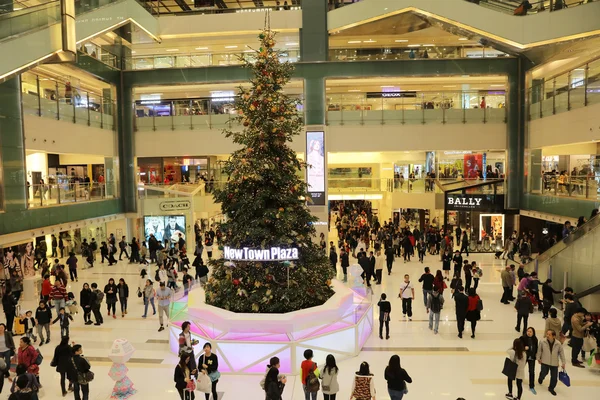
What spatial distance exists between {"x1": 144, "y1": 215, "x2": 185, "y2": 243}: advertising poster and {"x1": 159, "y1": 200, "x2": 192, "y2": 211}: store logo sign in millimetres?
734

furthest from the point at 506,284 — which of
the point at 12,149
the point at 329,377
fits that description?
Result: the point at 12,149

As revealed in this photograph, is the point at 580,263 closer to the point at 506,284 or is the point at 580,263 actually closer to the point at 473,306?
the point at 506,284

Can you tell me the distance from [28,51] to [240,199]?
700 cm

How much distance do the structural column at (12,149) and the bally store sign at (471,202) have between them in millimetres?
17648

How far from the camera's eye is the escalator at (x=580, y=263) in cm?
1288

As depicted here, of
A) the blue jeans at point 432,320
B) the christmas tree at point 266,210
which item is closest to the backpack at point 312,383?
the christmas tree at point 266,210

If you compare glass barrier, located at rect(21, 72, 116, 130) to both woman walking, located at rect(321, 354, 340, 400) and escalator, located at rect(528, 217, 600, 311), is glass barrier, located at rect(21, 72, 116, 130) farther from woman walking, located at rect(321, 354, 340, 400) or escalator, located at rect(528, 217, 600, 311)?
escalator, located at rect(528, 217, 600, 311)

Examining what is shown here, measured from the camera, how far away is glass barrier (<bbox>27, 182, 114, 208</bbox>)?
62.2ft

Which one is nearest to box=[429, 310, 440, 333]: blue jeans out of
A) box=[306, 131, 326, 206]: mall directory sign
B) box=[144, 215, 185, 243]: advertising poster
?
box=[306, 131, 326, 206]: mall directory sign

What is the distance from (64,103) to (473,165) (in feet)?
67.7

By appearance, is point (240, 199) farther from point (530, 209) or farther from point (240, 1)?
point (240, 1)

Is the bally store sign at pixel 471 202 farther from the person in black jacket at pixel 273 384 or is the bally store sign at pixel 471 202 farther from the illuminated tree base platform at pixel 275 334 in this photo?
the person in black jacket at pixel 273 384

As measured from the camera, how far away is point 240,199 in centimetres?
1166

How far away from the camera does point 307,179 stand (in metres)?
26.0
